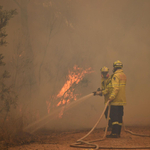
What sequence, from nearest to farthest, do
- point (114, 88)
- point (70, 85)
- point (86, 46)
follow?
point (114, 88) → point (70, 85) → point (86, 46)

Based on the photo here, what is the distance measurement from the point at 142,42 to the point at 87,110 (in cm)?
343

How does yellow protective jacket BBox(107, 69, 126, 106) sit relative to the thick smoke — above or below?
below

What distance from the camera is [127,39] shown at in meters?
6.95

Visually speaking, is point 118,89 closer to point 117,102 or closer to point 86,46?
point 117,102

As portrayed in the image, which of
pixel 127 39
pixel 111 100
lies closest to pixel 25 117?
pixel 111 100

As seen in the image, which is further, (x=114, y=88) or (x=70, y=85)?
(x=70, y=85)

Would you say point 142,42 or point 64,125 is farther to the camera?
point 142,42

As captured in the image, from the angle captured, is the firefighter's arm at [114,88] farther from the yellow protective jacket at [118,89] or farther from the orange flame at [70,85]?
the orange flame at [70,85]

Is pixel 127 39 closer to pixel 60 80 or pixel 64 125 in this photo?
pixel 60 80

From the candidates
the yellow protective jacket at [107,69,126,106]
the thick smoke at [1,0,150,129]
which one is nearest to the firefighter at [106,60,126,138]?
the yellow protective jacket at [107,69,126,106]

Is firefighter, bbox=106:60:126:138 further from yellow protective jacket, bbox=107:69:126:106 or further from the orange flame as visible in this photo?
the orange flame

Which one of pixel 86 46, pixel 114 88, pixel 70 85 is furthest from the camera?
pixel 86 46

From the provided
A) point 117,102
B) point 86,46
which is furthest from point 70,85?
point 117,102

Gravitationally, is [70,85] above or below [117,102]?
above
